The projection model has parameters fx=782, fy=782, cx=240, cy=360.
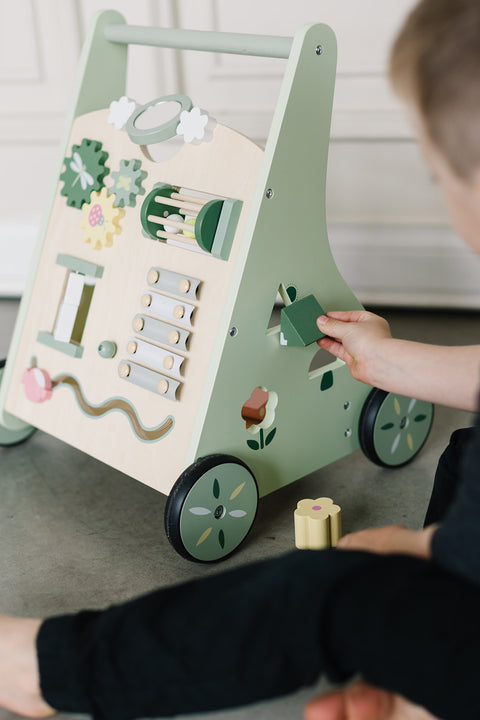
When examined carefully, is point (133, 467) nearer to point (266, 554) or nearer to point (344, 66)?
point (266, 554)

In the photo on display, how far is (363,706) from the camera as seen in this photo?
1.85 ft

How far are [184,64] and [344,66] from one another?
0.33 metres

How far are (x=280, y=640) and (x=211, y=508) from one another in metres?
0.34

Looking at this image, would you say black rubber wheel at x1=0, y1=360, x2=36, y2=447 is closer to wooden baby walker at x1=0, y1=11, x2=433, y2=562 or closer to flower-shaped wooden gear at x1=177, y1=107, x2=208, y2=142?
wooden baby walker at x1=0, y1=11, x2=433, y2=562

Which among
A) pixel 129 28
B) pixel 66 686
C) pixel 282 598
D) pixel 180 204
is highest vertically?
pixel 129 28

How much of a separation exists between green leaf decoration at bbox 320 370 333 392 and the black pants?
41 centimetres

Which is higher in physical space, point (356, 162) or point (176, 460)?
point (356, 162)

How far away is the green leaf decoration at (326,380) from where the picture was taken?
3.13ft

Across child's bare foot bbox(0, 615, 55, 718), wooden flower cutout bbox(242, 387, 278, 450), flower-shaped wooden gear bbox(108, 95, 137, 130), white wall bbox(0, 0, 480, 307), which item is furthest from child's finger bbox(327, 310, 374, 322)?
white wall bbox(0, 0, 480, 307)

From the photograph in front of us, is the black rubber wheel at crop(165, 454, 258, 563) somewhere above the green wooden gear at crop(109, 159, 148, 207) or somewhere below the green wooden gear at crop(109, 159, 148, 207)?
below

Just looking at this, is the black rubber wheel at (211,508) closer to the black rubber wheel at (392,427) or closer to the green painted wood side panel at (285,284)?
the green painted wood side panel at (285,284)

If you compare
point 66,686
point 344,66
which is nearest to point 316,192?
point 66,686

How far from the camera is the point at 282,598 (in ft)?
1.73

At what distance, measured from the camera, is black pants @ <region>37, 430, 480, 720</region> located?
19.7 inches
